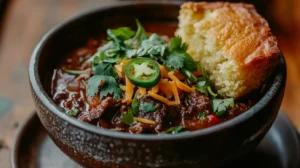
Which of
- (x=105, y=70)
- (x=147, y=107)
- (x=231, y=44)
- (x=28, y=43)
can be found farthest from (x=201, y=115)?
(x=28, y=43)

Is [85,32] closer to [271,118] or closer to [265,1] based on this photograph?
[271,118]

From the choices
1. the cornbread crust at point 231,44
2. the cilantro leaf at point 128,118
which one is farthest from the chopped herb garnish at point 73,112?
the cornbread crust at point 231,44

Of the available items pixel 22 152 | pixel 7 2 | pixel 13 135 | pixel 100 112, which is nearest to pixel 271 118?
pixel 100 112

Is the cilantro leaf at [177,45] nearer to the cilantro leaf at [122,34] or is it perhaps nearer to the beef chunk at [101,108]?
the cilantro leaf at [122,34]

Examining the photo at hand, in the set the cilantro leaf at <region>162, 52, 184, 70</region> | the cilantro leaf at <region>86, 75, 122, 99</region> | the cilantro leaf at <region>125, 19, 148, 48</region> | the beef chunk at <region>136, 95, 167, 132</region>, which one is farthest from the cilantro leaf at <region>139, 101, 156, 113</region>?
the cilantro leaf at <region>125, 19, 148, 48</region>

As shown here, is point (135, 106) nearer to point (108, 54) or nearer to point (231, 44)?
point (108, 54)

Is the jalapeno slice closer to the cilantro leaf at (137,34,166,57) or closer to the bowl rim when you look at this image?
the cilantro leaf at (137,34,166,57)

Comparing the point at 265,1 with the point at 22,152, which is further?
the point at 265,1
